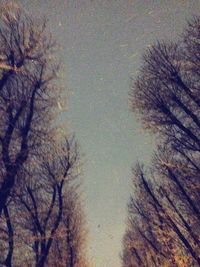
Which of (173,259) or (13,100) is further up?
(13,100)

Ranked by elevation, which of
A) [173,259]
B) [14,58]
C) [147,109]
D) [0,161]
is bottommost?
[173,259]

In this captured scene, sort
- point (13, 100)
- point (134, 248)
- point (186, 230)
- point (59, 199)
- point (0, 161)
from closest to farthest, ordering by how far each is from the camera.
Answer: point (0, 161) → point (13, 100) → point (186, 230) → point (59, 199) → point (134, 248)

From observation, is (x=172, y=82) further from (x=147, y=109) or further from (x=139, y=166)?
(x=139, y=166)

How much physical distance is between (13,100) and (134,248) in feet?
46.7

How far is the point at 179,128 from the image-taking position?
30.0 ft

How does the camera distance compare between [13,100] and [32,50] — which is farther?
[32,50]

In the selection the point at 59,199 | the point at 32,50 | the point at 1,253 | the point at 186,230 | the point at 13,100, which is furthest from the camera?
the point at 59,199

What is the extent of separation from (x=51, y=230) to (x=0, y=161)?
504 centimetres

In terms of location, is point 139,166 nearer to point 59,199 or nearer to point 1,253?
point 59,199

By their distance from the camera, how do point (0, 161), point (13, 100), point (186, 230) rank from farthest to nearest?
1. point (186, 230)
2. point (13, 100)
3. point (0, 161)

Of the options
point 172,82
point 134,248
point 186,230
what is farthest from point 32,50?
point 134,248

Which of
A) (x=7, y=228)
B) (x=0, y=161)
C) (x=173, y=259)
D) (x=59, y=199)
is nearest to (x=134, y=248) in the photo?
(x=173, y=259)

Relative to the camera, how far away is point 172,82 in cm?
955

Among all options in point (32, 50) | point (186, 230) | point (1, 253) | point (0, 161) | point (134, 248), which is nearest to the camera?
point (0, 161)
